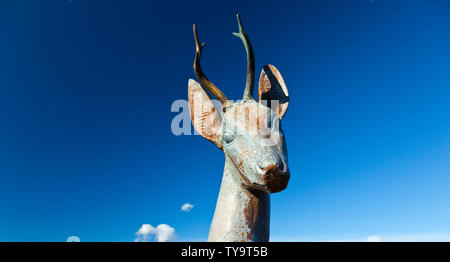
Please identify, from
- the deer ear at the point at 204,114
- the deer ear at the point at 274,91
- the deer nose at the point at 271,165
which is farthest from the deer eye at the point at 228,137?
the deer ear at the point at 274,91

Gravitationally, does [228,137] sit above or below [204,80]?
below

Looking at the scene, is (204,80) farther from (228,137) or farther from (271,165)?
(271,165)

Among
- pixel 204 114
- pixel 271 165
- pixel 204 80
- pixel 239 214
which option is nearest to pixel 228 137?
pixel 204 114

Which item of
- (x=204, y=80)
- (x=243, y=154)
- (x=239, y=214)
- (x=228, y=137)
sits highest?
(x=204, y=80)

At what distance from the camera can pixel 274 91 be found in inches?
177

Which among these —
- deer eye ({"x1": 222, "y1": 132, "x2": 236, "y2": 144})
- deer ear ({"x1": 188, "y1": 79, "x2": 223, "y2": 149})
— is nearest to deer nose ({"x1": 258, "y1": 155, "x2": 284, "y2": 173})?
deer eye ({"x1": 222, "y1": 132, "x2": 236, "y2": 144})

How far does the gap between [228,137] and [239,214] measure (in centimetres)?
91

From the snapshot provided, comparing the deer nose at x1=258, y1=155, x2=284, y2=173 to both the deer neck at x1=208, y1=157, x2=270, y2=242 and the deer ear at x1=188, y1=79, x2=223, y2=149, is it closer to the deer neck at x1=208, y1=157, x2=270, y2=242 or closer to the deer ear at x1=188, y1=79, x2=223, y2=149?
the deer neck at x1=208, y1=157, x2=270, y2=242

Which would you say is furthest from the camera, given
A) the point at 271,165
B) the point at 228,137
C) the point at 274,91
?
the point at 274,91

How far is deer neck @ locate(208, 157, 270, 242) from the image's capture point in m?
3.32

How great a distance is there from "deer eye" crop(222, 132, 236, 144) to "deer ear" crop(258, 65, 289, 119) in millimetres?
1057

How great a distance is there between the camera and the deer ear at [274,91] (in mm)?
4438
